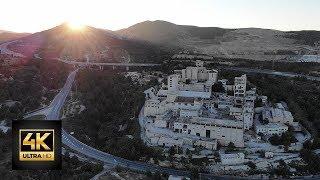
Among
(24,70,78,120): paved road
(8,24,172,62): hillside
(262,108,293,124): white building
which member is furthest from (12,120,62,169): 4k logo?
(8,24,172,62): hillside

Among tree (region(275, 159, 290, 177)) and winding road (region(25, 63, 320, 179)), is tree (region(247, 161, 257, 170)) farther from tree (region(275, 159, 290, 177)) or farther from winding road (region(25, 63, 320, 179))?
winding road (region(25, 63, 320, 179))

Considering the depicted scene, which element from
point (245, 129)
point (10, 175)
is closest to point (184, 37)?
point (245, 129)

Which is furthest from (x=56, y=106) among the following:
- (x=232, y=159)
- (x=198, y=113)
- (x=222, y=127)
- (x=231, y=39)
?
(x=231, y=39)

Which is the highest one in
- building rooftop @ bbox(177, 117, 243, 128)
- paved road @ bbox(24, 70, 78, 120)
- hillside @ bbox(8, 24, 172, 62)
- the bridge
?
hillside @ bbox(8, 24, 172, 62)

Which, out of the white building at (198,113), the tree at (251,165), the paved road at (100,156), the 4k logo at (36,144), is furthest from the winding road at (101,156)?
the 4k logo at (36,144)

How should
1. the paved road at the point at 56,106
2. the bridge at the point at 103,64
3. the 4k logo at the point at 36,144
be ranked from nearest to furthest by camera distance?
the 4k logo at the point at 36,144
the paved road at the point at 56,106
the bridge at the point at 103,64

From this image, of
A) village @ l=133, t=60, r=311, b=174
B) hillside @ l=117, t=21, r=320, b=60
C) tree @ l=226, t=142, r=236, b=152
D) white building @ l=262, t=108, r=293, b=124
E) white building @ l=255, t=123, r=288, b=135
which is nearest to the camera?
village @ l=133, t=60, r=311, b=174

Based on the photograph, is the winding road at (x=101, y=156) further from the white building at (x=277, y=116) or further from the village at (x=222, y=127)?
the white building at (x=277, y=116)
